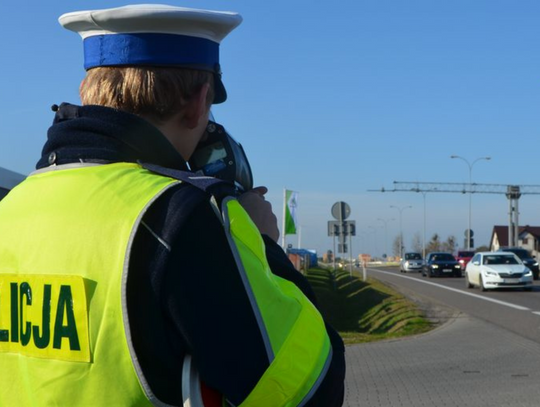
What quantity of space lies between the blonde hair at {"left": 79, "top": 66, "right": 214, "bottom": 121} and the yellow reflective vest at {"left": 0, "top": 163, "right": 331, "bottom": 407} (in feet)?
0.60

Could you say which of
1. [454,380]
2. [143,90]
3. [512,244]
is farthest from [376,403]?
[512,244]

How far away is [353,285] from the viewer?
35.6m

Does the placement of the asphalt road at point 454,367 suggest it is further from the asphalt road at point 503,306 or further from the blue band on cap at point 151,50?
the blue band on cap at point 151,50

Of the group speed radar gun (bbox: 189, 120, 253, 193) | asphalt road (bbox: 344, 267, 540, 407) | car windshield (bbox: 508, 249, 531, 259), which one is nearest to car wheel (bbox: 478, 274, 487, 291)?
car windshield (bbox: 508, 249, 531, 259)

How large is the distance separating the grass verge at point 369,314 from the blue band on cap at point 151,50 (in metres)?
12.2

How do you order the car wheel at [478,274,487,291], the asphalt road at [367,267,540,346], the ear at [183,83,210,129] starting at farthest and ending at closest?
the car wheel at [478,274,487,291], the asphalt road at [367,267,540,346], the ear at [183,83,210,129]

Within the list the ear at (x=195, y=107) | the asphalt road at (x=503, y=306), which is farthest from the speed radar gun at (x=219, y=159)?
the asphalt road at (x=503, y=306)

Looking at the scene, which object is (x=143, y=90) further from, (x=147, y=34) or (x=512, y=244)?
(x=512, y=244)

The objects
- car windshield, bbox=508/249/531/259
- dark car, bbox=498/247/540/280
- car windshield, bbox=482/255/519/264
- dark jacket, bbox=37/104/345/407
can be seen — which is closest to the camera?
dark jacket, bbox=37/104/345/407

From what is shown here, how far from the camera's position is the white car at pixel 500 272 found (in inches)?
1276

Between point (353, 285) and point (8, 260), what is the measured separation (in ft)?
112

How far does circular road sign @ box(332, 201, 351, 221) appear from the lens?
28.6 metres

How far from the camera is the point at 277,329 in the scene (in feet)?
5.57

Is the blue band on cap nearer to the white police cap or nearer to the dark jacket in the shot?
the white police cap
